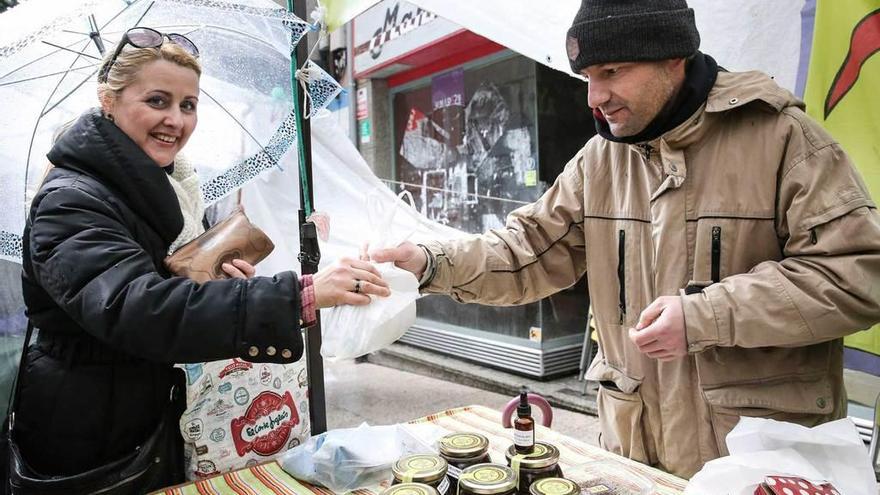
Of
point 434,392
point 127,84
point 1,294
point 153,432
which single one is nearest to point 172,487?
point 153,432

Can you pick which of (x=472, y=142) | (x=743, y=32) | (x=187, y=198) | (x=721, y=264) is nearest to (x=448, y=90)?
(x=472, y=142)

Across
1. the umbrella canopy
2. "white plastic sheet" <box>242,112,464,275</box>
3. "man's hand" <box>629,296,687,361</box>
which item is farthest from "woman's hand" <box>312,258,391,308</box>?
"white plastic sheet" <box>242,112,464,275</box>

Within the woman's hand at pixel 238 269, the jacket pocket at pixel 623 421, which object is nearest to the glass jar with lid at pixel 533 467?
the jacket pocket at pixel 623 421

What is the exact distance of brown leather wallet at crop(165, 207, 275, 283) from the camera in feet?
5.18

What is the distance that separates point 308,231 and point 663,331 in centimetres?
133

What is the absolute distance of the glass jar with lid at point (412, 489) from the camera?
3.98ft

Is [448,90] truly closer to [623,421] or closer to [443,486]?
[623,421]

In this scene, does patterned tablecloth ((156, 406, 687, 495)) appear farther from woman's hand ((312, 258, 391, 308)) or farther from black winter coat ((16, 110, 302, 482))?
woman's hand ((312, 258, 391, 308))

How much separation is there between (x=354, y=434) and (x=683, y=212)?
3.57 feet

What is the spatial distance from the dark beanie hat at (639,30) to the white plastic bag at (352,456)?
3.85 feet

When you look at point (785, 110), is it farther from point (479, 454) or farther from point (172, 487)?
point (172, 487)

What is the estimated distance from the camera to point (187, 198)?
1.87 metres

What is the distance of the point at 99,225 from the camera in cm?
142

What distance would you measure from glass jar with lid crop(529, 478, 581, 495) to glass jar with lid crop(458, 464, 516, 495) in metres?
0.05
